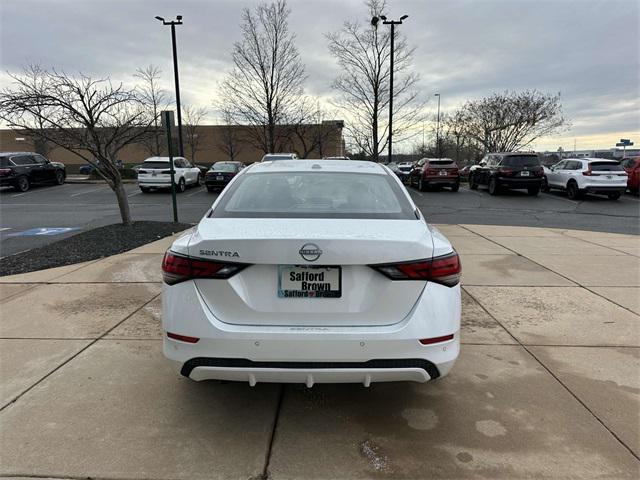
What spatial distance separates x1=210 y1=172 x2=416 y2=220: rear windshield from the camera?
3016 mm

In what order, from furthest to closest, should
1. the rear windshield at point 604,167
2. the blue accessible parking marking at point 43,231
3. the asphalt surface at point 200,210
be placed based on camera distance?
the rear windshield at point 604,167 → the asphalt surface at point 200,210 → the blue accessible parking marking at point 43,231

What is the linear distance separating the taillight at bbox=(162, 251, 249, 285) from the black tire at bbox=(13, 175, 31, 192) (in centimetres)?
2569

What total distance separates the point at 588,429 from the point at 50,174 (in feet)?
96.8

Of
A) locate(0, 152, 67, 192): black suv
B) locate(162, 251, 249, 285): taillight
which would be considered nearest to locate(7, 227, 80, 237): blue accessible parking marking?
locate(162, 251, 249, 285): taillight

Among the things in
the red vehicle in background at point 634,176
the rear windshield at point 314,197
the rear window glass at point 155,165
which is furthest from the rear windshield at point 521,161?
the rear windshield at point 314,197

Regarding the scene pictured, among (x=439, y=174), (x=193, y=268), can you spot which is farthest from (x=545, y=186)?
(x=193, y=268)

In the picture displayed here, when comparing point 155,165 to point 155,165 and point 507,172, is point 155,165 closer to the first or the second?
point 155,165

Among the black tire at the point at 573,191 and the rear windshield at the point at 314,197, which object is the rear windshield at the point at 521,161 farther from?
the rear windshield at the point at 314,197

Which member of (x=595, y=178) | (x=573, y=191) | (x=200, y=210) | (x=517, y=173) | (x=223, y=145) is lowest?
(x=200, y=210)

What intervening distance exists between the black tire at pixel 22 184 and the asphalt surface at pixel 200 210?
416mm

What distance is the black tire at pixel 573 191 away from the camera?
18.8 metres

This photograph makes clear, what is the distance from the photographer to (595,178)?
18297 mm

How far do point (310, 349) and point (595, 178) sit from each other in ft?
63.9

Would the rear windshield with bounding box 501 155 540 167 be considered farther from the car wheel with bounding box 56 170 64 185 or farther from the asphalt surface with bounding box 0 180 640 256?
the car wheel with bounding box 56 170 64 185
